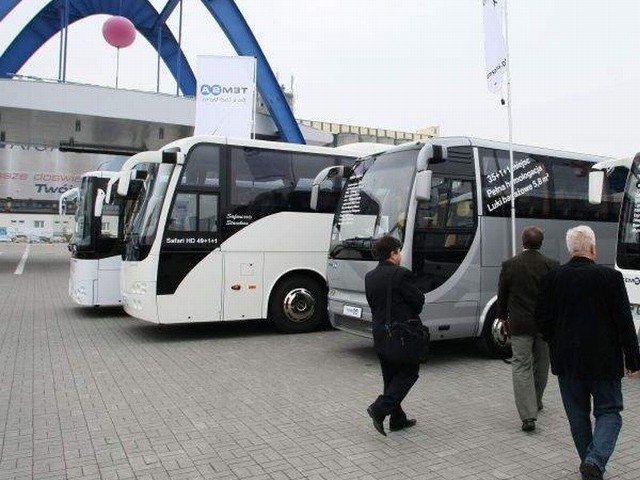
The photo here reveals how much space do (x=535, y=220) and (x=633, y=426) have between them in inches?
142

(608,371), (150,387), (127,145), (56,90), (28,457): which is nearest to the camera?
(608,371)

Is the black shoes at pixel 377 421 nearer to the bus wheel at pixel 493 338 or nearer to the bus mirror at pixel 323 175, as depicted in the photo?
the bus wheel at pixel 493 338

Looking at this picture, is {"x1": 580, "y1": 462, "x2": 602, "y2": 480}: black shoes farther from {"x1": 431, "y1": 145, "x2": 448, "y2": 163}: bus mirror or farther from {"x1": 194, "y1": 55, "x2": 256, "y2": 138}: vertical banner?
{"x1": 194, "y1": 55, "x2": 256, "y2": 138}: vertical banner

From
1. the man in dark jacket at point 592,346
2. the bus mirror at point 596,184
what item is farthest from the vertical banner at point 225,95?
the man in dark jacket at point 592,346

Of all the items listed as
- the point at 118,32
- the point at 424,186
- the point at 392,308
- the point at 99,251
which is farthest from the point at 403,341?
the point at 118,32

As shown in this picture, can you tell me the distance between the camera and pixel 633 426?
5.33 m

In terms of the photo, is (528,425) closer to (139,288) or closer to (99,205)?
(139,288)

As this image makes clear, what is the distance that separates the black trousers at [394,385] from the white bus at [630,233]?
2.94m

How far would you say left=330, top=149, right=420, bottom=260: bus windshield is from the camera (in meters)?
7.58

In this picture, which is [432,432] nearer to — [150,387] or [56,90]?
[150,387]

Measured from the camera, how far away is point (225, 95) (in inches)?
535

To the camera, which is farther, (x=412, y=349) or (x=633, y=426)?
(x=633, y=426)

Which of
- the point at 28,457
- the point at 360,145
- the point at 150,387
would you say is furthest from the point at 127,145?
the point at 28,457

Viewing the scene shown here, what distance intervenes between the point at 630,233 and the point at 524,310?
2.47 meters
